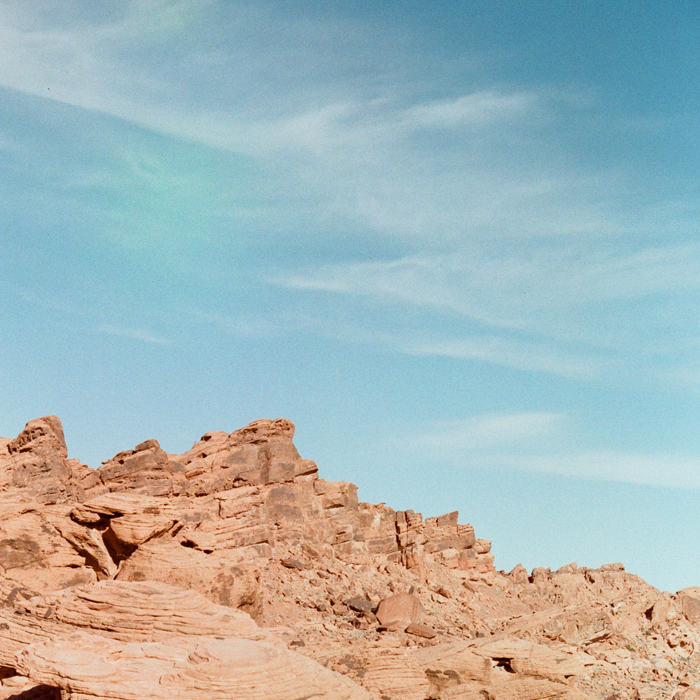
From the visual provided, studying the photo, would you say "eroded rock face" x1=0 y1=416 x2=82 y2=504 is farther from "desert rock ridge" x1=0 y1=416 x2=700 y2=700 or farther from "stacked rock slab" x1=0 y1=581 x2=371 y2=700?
"stacked rock slab" x1=0 y1=581 x2=371 y2=700

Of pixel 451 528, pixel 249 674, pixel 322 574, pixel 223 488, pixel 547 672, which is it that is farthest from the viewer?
pixel 451 528

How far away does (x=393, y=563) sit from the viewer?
51.3 m

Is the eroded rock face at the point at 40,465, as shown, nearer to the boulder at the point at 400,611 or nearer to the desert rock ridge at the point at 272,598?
the desert rock ridge at the point at 272,598

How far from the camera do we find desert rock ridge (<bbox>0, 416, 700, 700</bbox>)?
50.8 ft

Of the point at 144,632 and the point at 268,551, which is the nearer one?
the point at 144,632

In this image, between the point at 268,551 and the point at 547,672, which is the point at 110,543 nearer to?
the point at 547,672

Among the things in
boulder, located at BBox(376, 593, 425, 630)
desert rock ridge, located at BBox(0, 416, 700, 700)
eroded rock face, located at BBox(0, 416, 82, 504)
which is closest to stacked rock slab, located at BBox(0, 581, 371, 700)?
desert rock ridge, located at BBox(0, 416, 700, 700)

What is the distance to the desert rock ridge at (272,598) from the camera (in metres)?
15.5

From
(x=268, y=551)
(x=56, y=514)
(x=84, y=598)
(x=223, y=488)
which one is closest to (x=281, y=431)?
(x=223, y=488)

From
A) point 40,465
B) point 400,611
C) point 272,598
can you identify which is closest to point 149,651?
point 272,598

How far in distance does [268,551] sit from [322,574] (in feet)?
10.9

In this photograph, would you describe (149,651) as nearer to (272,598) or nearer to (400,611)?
(272,598)

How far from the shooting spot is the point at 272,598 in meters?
35.9

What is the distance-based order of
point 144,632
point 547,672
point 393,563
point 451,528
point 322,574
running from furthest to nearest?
point 451,528 → point 393,563 → point 322,574 → point 547,672 → point 144,632
